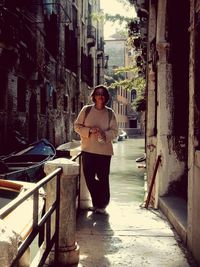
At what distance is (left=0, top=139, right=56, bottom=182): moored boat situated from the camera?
891 centimetres

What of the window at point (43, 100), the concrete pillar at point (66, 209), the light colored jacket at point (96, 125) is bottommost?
the concrete pillar at point (66, 209)

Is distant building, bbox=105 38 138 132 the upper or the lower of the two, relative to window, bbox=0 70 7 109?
upper

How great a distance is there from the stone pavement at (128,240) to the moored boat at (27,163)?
152 inches

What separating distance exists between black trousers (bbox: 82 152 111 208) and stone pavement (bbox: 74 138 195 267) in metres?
0.30

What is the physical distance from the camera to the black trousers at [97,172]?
4695mm

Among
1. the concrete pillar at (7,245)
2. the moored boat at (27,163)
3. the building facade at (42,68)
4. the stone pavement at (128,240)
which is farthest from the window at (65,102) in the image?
the concrete pillar at (7,245)

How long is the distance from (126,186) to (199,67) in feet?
29.4

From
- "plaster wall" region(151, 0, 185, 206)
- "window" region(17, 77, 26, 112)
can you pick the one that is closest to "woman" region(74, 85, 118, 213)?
"plaster wall" region(151, 0, 185, 206)

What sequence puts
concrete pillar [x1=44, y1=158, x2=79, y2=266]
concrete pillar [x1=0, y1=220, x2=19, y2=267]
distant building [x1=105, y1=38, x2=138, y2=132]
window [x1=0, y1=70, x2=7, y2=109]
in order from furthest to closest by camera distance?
1. distant building [x1=105, y1=38, x2=138, y2=132]
2. window [x1=0, y1=70, x2=7, y2=109]
3. concrete pillar [x1=44, y1=158, x2=79, y2=266]
4. concrete pillar [x1=0, y1=220, x2=19, y2=267]

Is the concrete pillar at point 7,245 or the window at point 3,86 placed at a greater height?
the window at point 3,86

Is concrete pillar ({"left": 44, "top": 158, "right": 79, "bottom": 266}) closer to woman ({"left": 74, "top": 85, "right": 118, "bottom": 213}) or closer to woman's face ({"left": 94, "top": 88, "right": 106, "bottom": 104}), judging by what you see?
woman ({"left": 74, "top": 85, "right": 118, "bottom": 213})

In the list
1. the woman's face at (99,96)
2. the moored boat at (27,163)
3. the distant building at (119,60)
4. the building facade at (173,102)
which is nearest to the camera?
the woman's face at (99,96)

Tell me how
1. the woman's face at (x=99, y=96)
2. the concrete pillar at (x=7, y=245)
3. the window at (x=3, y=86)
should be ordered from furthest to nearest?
the window at (x=3, y=86) < the woman's face at (x=99, y=96) < the concrete pillar at (x=7, y=245)

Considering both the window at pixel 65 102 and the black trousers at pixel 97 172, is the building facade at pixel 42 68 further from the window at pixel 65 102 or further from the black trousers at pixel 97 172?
the black trousers at pixel 97 172
